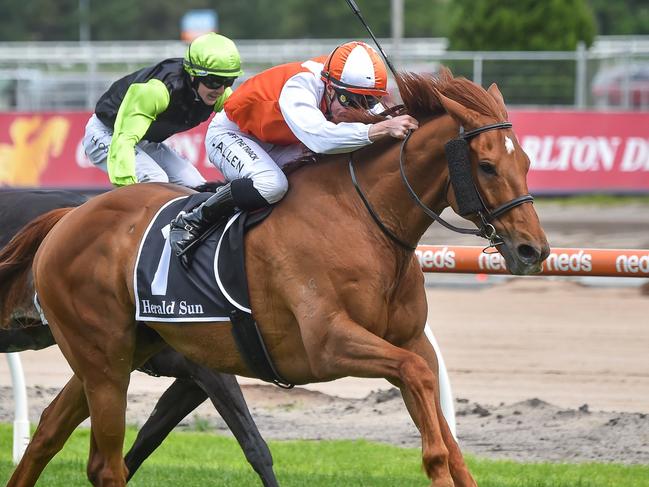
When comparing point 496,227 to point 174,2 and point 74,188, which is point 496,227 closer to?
point 74,188

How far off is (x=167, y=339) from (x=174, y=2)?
57.2m

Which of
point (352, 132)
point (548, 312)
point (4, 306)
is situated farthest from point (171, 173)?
point (548, 312)

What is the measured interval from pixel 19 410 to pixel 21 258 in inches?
41.4

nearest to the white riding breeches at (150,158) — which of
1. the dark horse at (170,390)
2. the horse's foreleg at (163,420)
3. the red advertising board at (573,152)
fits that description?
the dark horse at (170,390)

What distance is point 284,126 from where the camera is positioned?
527cm

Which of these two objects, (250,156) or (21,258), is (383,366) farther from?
(21,258)

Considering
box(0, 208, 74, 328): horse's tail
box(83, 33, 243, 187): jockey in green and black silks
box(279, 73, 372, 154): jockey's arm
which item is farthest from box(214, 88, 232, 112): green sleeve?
box(279, 73, 372, 154): jockey's arm

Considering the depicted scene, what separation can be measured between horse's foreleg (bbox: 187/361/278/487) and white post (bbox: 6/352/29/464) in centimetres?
131

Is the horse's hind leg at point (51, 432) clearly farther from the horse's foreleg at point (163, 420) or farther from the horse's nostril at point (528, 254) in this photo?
the horse's nostril at point (528, 254)

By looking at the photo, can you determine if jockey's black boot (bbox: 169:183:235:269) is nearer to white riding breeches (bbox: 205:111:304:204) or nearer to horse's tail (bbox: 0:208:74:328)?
white riding breeches (bbox: 205:111:304:204)

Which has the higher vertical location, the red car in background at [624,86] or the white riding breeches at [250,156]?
the white riding breeches at [250,156]

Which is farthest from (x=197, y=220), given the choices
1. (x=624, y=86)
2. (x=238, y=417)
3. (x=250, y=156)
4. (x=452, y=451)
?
(x=624, y=86)

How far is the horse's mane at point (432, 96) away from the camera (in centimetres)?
473

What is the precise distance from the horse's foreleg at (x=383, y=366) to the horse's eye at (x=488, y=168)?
72 centimetres
